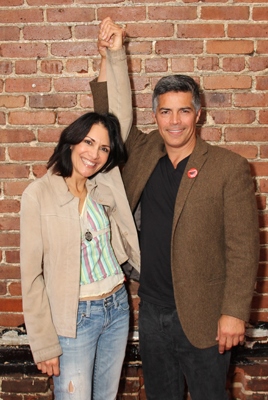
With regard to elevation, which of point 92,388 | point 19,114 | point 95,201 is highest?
point 19,114

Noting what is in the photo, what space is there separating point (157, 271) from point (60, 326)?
1.66ft

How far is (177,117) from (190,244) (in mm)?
573

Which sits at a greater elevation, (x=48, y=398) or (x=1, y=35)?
(x=1, y=35)

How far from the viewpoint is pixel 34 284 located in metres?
1.98

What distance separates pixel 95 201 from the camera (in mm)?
2168

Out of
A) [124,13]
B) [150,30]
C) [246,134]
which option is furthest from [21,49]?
[246,134]

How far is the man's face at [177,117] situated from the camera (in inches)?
83.0

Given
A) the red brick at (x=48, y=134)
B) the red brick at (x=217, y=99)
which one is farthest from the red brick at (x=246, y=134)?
the red brick at (x=48, y=134)

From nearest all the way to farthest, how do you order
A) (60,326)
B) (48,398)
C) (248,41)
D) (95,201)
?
(60,326) < (95,201) < (248,41) < (48,398)

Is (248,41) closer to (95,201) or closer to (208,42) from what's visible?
(208,42)

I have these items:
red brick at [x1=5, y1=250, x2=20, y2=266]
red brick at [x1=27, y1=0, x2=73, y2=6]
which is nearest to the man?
red brick at [x1=27, y1=0, x2=73, y2=6]

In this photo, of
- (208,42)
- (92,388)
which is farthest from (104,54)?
(92,388)

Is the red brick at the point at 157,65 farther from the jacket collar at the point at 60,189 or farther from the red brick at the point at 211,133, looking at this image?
the jacket collar at the point at 60,189

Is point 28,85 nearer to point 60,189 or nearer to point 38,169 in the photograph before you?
point 38,169
